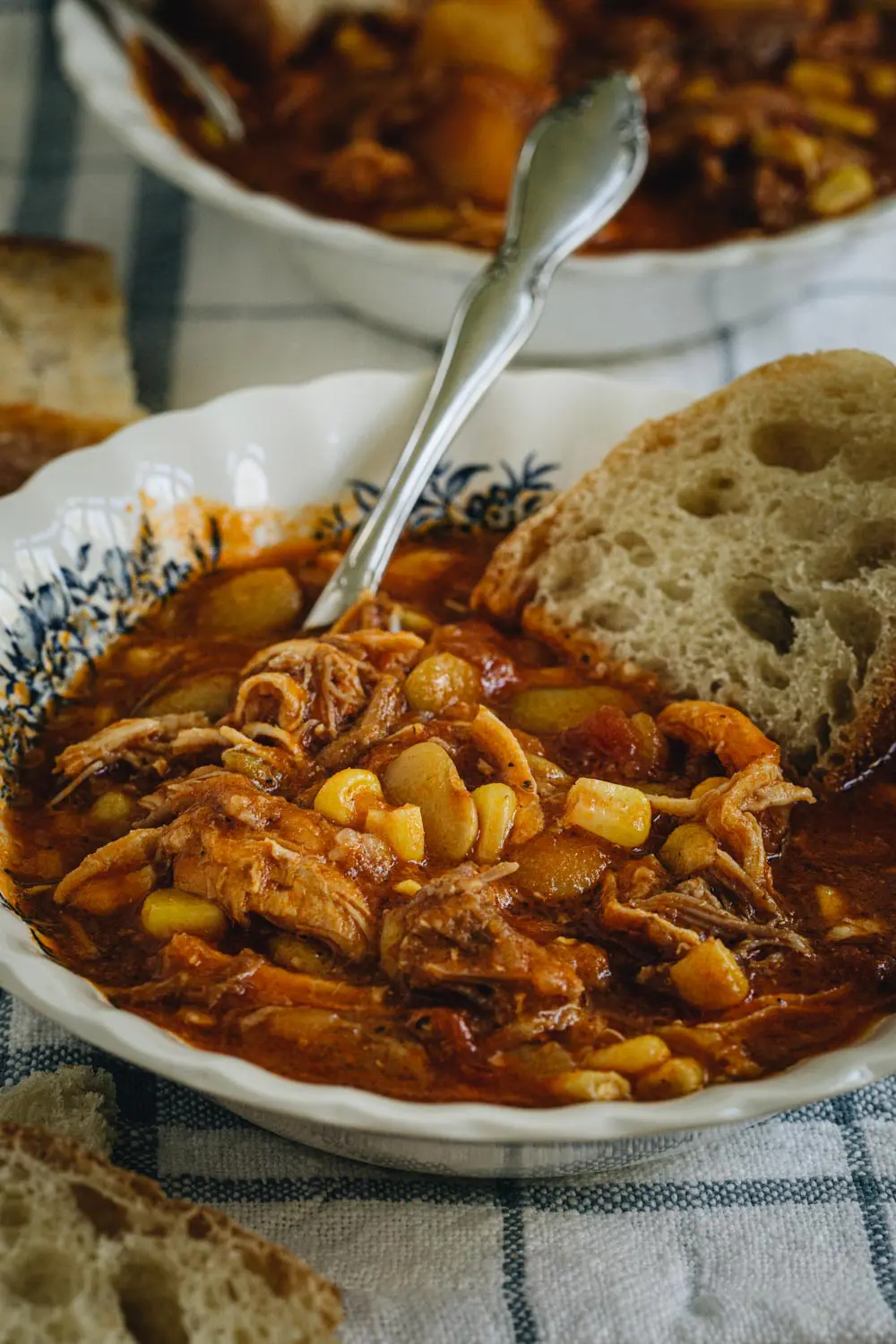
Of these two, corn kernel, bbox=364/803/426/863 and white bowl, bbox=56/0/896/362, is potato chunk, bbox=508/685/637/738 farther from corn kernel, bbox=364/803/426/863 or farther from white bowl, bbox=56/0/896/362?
white bowl, bbox=56/0/896/362

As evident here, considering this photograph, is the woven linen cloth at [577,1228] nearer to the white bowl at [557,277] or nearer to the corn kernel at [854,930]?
the corn kernel at [854,930]

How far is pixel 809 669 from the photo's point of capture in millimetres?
Answer: 3141

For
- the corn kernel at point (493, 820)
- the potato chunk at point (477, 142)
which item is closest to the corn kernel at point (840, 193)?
the potato chunk at point (477, 142)

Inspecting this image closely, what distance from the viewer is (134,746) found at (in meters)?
2.93

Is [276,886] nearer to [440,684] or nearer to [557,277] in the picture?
[440,684]

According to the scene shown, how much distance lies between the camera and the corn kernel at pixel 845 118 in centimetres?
497

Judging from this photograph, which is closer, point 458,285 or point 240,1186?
point 240,1186

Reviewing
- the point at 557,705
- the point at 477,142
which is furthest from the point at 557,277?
the point at 557,705

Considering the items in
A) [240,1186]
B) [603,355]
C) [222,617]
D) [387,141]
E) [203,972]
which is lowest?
Answer: [240,1186]

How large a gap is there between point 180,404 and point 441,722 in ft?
6.51

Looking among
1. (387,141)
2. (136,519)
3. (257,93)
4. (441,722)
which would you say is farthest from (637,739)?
(257,93)

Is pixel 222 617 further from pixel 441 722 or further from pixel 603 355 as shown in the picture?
pixel 603 355

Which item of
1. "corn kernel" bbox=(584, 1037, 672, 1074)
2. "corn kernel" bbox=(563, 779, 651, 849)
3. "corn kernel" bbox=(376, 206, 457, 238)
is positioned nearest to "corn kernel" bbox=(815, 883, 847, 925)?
"corn kernel" bbox=(563, 779, 651, 849)

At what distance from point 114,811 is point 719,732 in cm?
114
